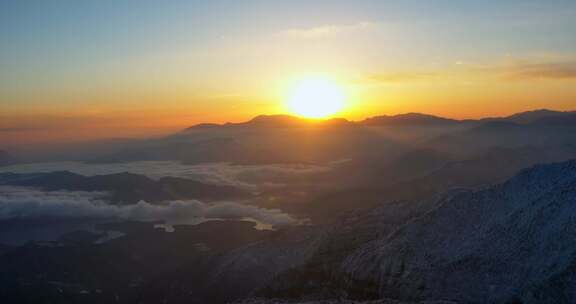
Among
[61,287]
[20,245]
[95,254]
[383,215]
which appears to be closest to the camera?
[383,215]

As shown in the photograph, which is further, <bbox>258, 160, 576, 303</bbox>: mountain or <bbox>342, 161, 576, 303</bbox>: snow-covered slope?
<bbox>258, 160, 576, 303</bbox>: mountain

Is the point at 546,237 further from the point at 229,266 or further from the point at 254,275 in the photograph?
the point at 229,266

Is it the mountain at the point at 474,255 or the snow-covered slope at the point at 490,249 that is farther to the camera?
the mountain at the point at 474,255

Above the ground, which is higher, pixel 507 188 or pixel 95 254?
pixel 507 188

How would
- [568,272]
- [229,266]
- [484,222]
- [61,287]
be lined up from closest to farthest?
[568,272] → [484,222] → [229,266] → [61,287]

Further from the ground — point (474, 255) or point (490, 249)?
point (490, 249)

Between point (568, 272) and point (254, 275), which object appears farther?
point (254, 275)

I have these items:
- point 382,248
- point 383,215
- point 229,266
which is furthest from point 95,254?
point 382,248

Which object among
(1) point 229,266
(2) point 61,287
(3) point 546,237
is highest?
(3) point 546,237
